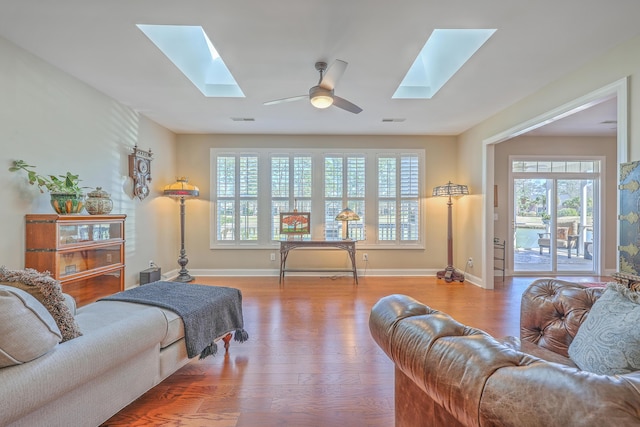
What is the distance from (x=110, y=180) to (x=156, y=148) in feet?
3.88

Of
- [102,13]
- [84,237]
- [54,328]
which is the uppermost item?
[102,13]

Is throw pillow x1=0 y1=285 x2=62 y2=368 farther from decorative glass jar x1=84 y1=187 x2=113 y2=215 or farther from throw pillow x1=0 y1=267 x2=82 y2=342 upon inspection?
decorative glass jar x1=84 y1=187 x2=113 y2=215

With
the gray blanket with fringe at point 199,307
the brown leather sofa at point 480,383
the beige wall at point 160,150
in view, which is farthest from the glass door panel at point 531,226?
the gray blanket with fringe at point 199,307

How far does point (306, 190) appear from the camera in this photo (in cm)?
548

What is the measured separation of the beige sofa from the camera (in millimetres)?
1166

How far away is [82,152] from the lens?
330cm

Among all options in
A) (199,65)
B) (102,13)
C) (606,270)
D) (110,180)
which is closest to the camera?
(102,13)

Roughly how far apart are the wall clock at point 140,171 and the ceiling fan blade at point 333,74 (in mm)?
3154

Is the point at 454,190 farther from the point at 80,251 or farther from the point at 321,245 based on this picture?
the point at 80,251

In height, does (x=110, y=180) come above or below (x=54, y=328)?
above

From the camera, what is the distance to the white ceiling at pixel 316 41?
2.04 metres

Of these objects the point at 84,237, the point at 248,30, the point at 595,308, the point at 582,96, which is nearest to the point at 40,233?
the point at 84,237

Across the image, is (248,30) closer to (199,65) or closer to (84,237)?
(199,65)

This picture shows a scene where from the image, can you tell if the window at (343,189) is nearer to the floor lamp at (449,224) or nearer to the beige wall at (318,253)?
the beige wall at (318,253)
